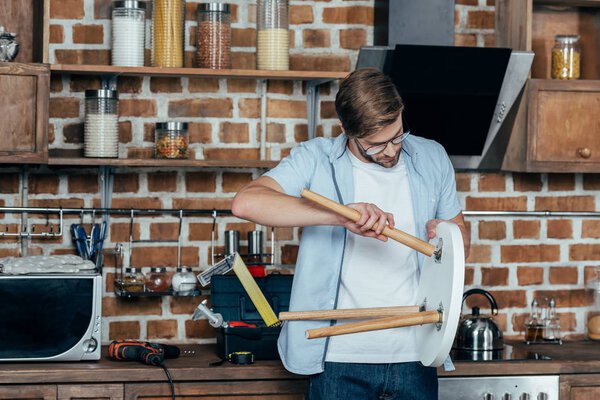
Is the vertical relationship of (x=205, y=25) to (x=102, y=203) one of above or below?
above

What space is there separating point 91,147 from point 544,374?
5.07 feet

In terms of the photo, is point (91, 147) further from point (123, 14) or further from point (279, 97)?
point (279, 97)

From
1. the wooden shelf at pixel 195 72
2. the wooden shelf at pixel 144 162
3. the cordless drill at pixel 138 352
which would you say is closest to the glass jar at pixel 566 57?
the wooden shelf at pixel 195 72

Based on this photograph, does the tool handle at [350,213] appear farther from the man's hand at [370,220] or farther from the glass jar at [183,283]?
the glass jar at [183,283]

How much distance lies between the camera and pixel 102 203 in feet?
10.5

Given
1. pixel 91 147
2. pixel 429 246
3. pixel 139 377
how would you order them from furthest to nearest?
pixel 91 147
pixel 139 377
pixel 429 246

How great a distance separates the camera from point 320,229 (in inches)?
96.9

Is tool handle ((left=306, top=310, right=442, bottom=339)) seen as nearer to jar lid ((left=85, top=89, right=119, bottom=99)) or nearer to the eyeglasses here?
the eyeglasses

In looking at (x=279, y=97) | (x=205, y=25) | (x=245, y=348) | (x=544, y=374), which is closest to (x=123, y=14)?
(x=205, y=25)

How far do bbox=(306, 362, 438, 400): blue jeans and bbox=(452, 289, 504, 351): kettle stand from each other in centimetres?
72

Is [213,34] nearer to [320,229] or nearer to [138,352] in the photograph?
[320,229]

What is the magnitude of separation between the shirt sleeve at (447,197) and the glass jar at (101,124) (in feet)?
3.45

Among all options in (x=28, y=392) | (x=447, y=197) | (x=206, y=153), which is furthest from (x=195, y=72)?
(x=28, y=392)

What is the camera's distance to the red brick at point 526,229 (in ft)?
11.4
